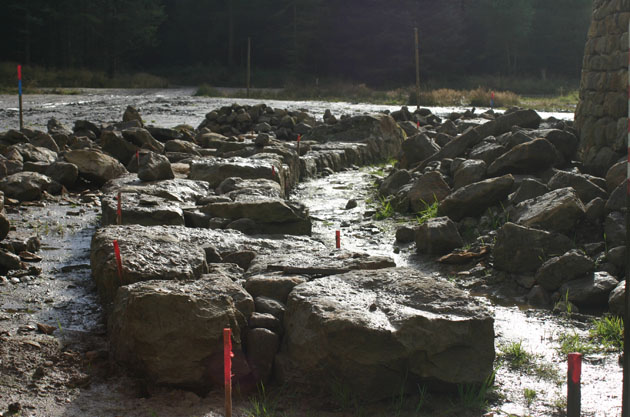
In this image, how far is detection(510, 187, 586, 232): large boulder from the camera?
7.10 metres

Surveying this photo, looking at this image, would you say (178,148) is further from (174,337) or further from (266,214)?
(174,337)

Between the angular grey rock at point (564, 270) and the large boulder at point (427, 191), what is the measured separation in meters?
3.14

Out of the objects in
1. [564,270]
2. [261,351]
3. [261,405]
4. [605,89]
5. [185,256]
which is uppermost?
[605,89]

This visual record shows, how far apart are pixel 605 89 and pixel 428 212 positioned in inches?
99.0

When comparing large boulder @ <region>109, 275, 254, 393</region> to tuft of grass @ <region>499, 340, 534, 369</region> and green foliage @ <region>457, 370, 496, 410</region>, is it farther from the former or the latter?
tuft of grass @ <region>499, 340, 534, 369</region>

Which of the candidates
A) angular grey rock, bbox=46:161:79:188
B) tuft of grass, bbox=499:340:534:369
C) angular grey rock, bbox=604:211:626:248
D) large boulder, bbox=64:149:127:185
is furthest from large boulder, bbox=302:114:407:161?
tuft of grass, bbox=499:340:534:369

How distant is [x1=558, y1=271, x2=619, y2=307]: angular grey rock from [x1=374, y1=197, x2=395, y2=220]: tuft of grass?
145 inches

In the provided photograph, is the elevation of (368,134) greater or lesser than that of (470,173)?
greater

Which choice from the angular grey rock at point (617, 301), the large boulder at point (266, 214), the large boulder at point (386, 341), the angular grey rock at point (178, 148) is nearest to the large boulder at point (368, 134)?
the angular grey rock at point (178, 148)

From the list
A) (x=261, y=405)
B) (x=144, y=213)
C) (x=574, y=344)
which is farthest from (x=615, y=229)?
(x=144, y=213)

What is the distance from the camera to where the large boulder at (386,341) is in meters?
4.10

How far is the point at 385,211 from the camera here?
9.67 m

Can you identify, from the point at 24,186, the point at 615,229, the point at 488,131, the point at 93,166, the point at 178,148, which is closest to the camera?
the point at 615,229

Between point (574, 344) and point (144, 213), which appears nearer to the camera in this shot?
point (574, 344)
